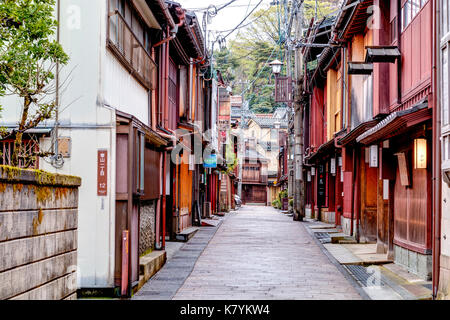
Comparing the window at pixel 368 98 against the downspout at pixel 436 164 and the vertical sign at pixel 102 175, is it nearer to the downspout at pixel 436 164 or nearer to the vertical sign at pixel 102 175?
the downspout at pixel 436 164

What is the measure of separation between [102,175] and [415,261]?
8235mm

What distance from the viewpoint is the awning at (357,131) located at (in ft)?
64.2

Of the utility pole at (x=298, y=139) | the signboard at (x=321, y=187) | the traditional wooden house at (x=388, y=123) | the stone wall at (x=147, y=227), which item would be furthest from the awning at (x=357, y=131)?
the utility pole at (x=298, y=139)

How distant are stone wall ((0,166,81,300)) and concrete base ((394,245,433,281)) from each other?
27.2ft

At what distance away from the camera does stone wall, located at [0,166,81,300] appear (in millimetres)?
7973

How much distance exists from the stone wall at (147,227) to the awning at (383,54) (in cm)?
809

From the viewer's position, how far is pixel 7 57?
10.2m

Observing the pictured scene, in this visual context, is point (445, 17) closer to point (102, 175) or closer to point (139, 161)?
point (139, 161)

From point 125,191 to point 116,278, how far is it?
1.89 m

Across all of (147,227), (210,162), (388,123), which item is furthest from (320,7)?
(388,123)

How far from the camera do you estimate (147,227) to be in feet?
61.5

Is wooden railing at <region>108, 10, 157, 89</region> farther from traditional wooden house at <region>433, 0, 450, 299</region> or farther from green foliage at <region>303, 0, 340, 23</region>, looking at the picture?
green foliage at <region>303, 0, 340, 23</region>
